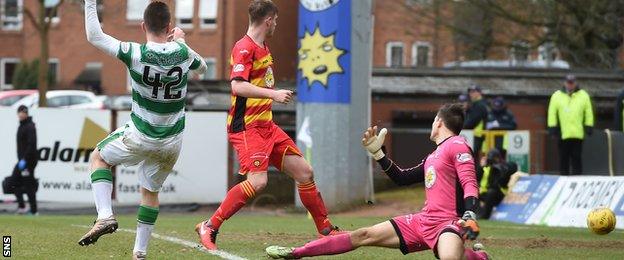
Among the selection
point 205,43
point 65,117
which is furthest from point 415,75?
point 205,43

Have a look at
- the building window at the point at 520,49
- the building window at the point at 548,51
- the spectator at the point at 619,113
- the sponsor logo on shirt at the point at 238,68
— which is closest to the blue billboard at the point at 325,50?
the spectator at the point at 619,113

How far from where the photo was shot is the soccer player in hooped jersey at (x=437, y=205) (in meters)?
9.55

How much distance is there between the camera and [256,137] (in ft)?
40.3

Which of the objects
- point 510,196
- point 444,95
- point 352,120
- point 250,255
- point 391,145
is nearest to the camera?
point 250,255

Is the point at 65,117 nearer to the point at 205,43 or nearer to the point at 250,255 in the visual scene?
the point at 250,255

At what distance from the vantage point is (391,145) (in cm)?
2877

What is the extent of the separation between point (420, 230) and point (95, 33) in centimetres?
278

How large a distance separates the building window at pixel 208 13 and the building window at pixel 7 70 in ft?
36.9

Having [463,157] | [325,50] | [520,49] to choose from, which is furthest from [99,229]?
[520,49]

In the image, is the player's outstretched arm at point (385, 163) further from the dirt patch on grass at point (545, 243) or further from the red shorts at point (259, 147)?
the dirt patch on grass at point (545, 243)

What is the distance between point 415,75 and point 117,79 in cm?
3866

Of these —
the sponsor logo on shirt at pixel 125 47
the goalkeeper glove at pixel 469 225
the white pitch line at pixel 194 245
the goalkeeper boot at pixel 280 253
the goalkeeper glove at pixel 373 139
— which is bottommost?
the white pitch line at pixel 194 245

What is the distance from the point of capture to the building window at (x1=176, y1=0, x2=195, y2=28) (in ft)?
225

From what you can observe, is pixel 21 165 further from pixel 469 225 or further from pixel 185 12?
pixel 185 12
